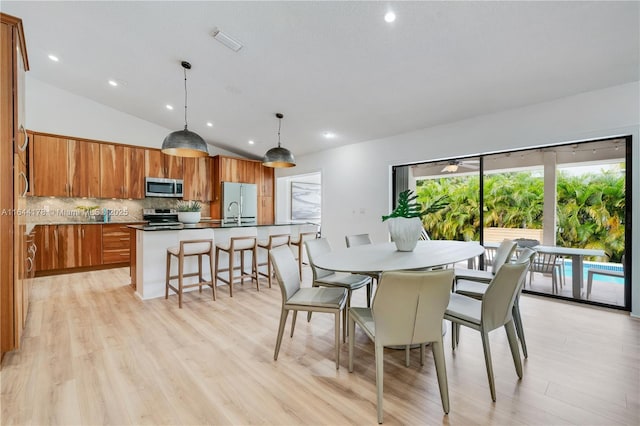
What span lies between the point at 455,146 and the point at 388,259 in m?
2.91

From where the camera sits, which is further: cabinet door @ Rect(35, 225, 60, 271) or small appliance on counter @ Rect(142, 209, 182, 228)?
small appliance on counter @ Rect(142, 209, 182, 228)

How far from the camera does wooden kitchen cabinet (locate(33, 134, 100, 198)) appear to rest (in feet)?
15.9

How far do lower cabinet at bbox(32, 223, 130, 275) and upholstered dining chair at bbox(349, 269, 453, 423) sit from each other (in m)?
5.54

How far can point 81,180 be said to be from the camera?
17.1 feet

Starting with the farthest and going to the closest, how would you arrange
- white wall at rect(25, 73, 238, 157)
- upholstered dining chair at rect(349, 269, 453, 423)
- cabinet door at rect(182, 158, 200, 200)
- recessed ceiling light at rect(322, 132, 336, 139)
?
cabinet door at rect(182, 158, 200, 200), recessed ceiling light at rect(322, 132, 336, 139), white wall at rect(25, 73, 238, 157), upholstered dining chair at rect(349, 269, 453, 423)

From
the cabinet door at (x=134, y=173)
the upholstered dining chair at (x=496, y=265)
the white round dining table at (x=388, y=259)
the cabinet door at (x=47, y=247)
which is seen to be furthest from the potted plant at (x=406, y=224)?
the cabinet door at (x=47, y=247)

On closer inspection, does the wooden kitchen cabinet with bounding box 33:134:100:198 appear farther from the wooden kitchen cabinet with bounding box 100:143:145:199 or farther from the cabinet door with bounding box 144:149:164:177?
the cabinet door with bounding box 144:149:164:177

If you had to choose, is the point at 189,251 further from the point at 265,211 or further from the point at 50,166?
the point at 265,211

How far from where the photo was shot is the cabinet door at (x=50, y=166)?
4836 millimetres

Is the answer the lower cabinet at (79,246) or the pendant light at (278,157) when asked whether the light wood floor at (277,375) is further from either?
the lower cabinet at (79,246)

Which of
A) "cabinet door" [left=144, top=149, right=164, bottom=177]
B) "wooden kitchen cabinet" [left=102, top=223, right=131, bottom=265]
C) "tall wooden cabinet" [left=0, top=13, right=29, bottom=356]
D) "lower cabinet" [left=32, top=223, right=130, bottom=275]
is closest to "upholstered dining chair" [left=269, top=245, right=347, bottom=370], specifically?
"tall wooden cabinet" [left=0, top=13, right=29, bottom=356]

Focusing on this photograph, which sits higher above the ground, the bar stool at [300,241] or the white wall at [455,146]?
the white wall at [455,146]

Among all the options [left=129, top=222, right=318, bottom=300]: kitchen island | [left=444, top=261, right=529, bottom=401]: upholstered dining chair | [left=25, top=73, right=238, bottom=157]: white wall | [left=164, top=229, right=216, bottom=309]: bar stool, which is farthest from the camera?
[left=25, top=73, right=238, bottom=157]: white wall

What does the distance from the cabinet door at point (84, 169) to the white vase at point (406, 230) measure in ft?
18.4
